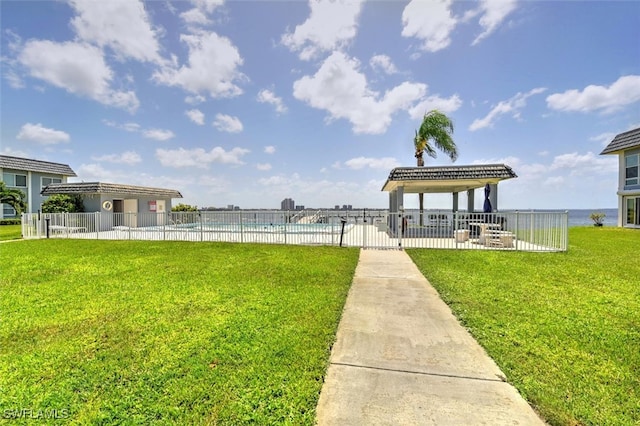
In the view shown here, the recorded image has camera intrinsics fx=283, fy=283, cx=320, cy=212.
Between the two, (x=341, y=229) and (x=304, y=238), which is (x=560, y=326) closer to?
(x=341, y=229)

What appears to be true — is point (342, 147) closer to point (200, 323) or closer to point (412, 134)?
point (412, 134)

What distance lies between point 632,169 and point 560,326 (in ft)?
91.7

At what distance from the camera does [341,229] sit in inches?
541

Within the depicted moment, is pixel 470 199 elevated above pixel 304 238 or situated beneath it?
elevated above

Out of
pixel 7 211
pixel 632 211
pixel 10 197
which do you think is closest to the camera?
pixel 10 197

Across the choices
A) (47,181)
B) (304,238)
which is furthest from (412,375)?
(47,181)

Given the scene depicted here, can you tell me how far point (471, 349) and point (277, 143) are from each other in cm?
2144

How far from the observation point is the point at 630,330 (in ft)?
12.7

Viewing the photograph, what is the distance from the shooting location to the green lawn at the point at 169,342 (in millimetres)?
2393

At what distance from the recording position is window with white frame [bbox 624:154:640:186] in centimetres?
2147

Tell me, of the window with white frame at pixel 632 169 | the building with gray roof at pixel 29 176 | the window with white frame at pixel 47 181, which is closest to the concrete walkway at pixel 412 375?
the window with white frame at pixel 632 169

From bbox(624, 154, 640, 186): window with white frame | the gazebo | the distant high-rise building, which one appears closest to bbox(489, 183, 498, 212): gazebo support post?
the gazebo

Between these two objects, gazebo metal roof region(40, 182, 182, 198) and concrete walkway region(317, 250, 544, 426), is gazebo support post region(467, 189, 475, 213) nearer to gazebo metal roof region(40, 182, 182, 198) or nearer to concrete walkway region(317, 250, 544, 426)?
concrete walkway region(317, 250, 544, 426)

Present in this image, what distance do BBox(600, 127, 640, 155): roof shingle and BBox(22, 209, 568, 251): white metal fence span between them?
57.0 feet
